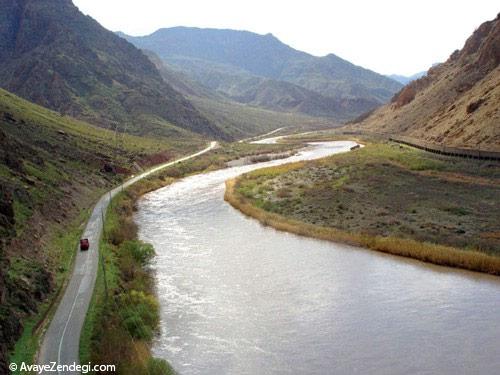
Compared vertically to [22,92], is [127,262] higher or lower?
lower

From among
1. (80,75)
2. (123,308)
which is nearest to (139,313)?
(123,308)

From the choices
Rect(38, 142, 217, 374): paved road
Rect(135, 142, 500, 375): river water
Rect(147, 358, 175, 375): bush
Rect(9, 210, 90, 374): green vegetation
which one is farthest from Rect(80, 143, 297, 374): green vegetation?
Rect(9, 210, 90, 374): green vegetation

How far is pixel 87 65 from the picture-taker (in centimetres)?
15988

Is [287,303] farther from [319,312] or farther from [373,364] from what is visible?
[373,364]

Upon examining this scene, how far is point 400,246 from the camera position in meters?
Result: 37.6

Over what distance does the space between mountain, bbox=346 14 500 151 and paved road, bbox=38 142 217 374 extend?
52.0m

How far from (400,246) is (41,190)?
31626 mm

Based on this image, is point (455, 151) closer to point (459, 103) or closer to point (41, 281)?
point (459, 103)

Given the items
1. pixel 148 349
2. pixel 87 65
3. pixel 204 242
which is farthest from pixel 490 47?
pixel 87 65

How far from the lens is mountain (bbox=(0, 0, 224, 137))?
5492 inches

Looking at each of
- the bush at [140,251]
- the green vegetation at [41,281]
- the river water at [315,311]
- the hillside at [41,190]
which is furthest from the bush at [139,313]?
the bush at [140,251]

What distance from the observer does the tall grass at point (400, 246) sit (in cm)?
3322

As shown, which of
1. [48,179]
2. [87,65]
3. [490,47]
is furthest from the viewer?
[87,65]

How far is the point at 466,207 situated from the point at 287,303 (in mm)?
24845
